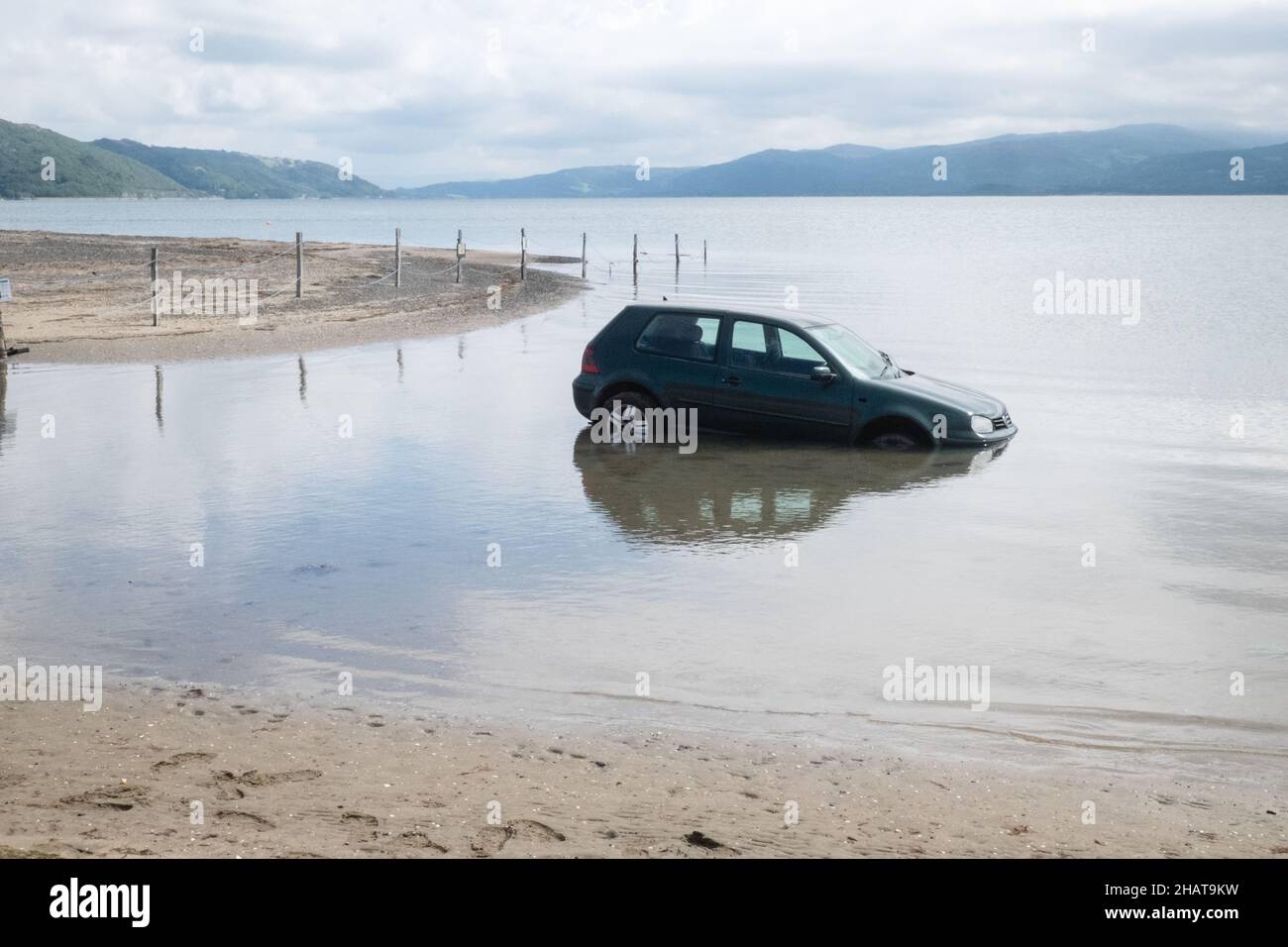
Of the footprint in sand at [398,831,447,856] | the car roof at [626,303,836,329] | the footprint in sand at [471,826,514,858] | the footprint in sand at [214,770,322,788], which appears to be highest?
the car roof at [626,303,836,329]

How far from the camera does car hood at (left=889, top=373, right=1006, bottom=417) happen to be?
13836 mm

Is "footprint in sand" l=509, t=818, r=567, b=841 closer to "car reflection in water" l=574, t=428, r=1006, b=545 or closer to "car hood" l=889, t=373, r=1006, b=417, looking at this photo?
"car reflection in water" l=574, t=428, r=1006, b=545

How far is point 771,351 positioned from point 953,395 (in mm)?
2202

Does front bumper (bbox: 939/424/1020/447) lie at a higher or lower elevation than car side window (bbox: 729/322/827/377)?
lower

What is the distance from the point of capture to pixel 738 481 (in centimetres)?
1250

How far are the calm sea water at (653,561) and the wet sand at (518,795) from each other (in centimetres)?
41

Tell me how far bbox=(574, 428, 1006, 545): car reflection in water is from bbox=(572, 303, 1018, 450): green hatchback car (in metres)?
0.30

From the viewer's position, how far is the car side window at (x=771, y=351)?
13812 millimetres

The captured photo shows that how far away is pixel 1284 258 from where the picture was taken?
63406 millimetres
